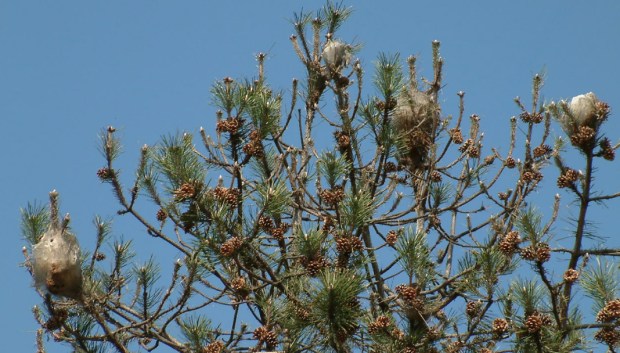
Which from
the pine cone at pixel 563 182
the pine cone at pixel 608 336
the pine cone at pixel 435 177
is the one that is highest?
the pine cone at pixel 435 177

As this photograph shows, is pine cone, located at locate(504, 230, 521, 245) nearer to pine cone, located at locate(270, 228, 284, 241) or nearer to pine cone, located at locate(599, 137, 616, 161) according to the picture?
pine cone, located at locate(599, 137, 616, 161)

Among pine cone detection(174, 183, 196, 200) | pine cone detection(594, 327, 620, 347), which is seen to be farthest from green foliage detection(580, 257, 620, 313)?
pine cone detection(174, 183, 196, 200)

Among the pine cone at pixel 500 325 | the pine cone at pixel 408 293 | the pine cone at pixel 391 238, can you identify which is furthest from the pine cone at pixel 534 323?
the pine cone at pixel 391 238

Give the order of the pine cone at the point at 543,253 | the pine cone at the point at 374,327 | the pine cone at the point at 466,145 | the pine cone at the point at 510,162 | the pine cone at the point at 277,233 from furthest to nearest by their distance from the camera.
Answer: the pine cone at the point at 466,145, the pine cone at the point at 510,162, the pine cone at the point at 277,233, the pine cone at the point at 374,327, the pine cone at the point at 543,253

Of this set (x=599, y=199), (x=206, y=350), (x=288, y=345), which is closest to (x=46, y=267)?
Result: (x=206, y=350)

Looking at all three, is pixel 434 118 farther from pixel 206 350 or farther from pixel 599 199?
pixel 206 350

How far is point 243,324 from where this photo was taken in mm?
4582

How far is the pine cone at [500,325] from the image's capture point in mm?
3732

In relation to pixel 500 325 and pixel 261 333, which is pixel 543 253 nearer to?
pixel 500 325

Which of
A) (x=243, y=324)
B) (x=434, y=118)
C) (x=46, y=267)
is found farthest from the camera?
(x=434, y=118)

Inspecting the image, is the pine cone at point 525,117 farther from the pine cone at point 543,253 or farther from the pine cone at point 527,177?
the pine cone at point 543,253

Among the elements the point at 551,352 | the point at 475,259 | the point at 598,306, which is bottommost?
the point at 551,352

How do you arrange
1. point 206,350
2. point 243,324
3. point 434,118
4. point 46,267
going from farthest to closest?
point 434,118 < point 243,324 < point 206,350 < point 46,267

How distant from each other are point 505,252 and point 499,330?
40 centimetres
